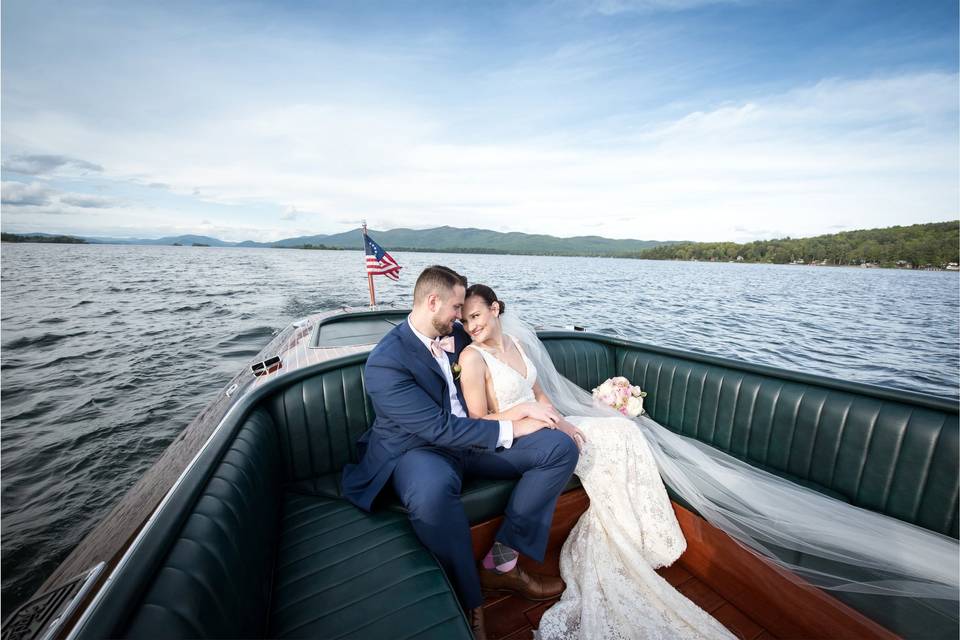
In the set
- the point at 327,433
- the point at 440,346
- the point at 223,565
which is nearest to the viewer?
the point at 223,565

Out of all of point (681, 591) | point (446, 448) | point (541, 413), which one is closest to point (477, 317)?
point (541, 413)

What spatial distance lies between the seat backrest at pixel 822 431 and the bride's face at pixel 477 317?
→ 1846 mm

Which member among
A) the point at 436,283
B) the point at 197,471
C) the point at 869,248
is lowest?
the point at 197,471

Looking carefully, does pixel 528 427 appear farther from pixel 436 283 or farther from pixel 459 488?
pixel 436 283

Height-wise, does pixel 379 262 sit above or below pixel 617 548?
above

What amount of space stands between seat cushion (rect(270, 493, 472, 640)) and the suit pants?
0.15 metres

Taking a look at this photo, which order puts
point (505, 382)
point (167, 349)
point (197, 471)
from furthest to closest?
point (167, 349) → point (505, 382) → point (197, 471)

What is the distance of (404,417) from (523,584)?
116 cm

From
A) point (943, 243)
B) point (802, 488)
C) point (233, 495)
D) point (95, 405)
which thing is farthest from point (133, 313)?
point (943, 243)

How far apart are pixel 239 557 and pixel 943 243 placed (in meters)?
61.2

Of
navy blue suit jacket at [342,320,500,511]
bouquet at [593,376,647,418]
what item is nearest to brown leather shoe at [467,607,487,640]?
navy blue suit jacket at [342,320,500,511]

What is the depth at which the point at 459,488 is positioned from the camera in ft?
6.39

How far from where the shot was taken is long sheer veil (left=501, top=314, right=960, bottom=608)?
171 centimetres

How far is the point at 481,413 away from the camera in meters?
2.38
